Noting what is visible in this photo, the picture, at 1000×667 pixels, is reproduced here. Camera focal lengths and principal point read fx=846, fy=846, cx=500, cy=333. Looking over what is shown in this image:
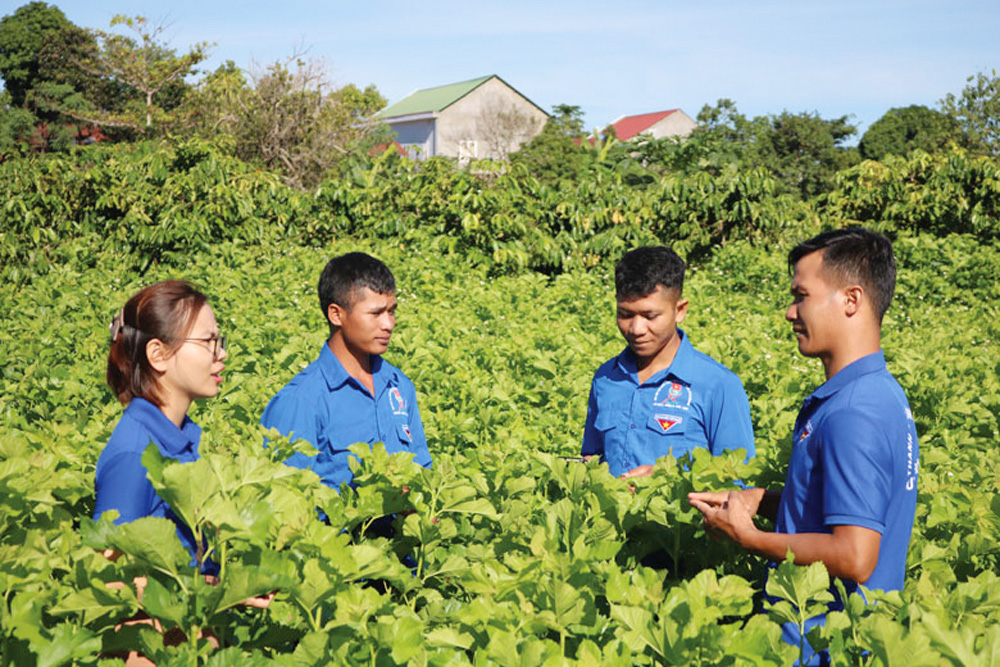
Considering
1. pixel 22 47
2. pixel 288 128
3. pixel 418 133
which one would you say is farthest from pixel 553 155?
pixel 22 47

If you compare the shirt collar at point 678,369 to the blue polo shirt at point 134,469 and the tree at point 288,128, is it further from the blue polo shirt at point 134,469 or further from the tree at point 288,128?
the tree at point 288,128

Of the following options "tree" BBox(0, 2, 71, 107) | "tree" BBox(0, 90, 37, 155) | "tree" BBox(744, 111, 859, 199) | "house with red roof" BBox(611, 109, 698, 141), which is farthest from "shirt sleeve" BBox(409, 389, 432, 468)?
"house with red roof" BBox(611, 109, 698, 141)

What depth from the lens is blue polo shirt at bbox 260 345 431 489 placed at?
308 centimetres

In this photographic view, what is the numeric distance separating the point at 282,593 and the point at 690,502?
0.97 metres

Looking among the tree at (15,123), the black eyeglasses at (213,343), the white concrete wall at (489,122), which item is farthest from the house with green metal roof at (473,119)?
the black eyeglasses at (213,343)

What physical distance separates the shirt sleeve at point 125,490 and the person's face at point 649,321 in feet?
6.35

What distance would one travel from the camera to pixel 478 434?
4.29 meters

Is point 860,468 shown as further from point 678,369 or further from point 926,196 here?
point 926,196

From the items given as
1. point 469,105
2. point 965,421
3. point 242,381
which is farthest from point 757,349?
point 469,105

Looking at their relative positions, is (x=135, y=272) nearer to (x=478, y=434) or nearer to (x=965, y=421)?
(x=478, y=434)

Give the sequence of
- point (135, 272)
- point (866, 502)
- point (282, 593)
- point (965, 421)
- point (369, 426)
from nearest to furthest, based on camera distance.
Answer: point (282, 593)
point (866, 502)
point (369, 426)
point (965, 421)
point (135, 272)

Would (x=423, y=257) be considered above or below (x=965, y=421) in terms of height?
above

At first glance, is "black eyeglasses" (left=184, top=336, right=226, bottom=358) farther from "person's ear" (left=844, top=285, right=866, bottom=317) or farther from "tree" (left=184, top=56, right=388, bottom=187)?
"tree" (left=184, top=56, right=388, bottom=187)

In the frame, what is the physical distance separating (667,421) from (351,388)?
1.25 meters
